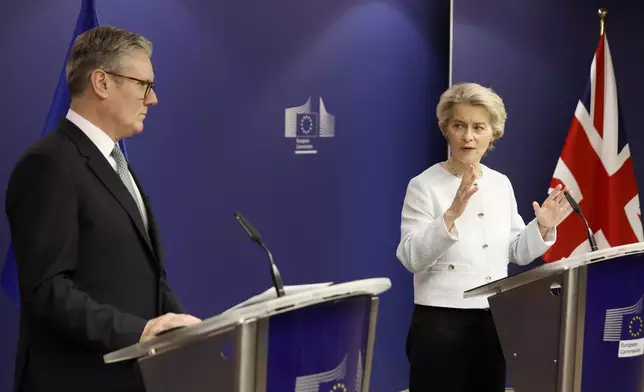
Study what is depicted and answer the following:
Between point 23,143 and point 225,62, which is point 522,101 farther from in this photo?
point 23,143

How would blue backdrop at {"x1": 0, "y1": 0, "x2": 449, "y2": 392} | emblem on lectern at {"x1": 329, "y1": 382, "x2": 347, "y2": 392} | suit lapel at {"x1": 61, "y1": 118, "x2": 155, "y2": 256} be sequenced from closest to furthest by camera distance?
emblem on lectern at {"x1": 329, "y1": 382, "x2": 347, "y2": 392}
suit lapel at {"x1": 61, "y1": 118, "x2": 155, "y2": 256}
blue backdrop at {"x1": 0, "y1": 0, "x2": 449, "y2": 392}

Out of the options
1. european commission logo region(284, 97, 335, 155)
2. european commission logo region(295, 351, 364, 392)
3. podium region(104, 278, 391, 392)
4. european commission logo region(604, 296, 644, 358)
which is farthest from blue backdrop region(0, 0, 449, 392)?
european commission logo region(604, 296, 644, 358)

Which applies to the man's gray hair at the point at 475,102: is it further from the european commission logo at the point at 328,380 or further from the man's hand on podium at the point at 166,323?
the man's hand on podium at the point at 166,323

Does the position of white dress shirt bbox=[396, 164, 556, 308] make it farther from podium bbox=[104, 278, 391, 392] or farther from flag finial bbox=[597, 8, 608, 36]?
flag finial bbox=[597, 8, 608, 36]

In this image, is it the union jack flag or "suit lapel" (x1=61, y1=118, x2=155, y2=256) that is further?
the union jack flag

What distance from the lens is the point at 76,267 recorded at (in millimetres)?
2170

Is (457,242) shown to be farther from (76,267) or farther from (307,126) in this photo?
(307,126)

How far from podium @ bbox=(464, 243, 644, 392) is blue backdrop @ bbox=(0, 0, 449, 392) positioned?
78.7 inches

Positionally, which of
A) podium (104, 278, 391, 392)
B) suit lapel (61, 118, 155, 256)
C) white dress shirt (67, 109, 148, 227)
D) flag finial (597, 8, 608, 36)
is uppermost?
flag finial (597, 8, 608, 36)

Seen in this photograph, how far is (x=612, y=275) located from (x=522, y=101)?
3.00 metres

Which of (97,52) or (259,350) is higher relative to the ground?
(97,52)

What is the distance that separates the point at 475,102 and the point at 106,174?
147 cm

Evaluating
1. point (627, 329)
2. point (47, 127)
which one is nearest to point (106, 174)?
point (47, 127)

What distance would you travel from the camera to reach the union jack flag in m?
5.18
